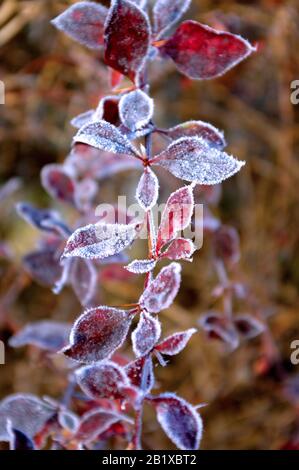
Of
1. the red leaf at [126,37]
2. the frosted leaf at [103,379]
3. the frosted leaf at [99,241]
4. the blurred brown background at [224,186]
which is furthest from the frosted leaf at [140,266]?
the blurred brown background at [224,186]

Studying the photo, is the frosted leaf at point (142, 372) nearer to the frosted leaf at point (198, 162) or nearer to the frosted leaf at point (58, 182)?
the frosted leaf at point (198, 162)

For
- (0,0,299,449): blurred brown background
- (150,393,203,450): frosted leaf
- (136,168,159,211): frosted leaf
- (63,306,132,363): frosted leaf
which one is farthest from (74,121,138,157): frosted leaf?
(0,0,299,449): blurred brown background

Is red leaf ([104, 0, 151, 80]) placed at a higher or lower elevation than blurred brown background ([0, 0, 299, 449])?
higher

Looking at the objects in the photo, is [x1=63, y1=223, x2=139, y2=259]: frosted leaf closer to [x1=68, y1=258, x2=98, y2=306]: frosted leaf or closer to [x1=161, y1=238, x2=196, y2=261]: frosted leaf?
[x1=161, y1=238, x2=196, y2=261]: frosted leaf

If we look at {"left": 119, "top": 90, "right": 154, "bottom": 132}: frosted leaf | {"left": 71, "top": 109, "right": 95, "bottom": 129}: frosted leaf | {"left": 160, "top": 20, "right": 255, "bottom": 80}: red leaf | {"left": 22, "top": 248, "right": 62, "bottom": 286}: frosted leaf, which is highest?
{"left": 160, "top": 20, "right": 255, "bottom": 80}: red leaf

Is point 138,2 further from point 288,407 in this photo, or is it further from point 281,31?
point 288,407

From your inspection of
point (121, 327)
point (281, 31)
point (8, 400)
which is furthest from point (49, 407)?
point (281, 31)
